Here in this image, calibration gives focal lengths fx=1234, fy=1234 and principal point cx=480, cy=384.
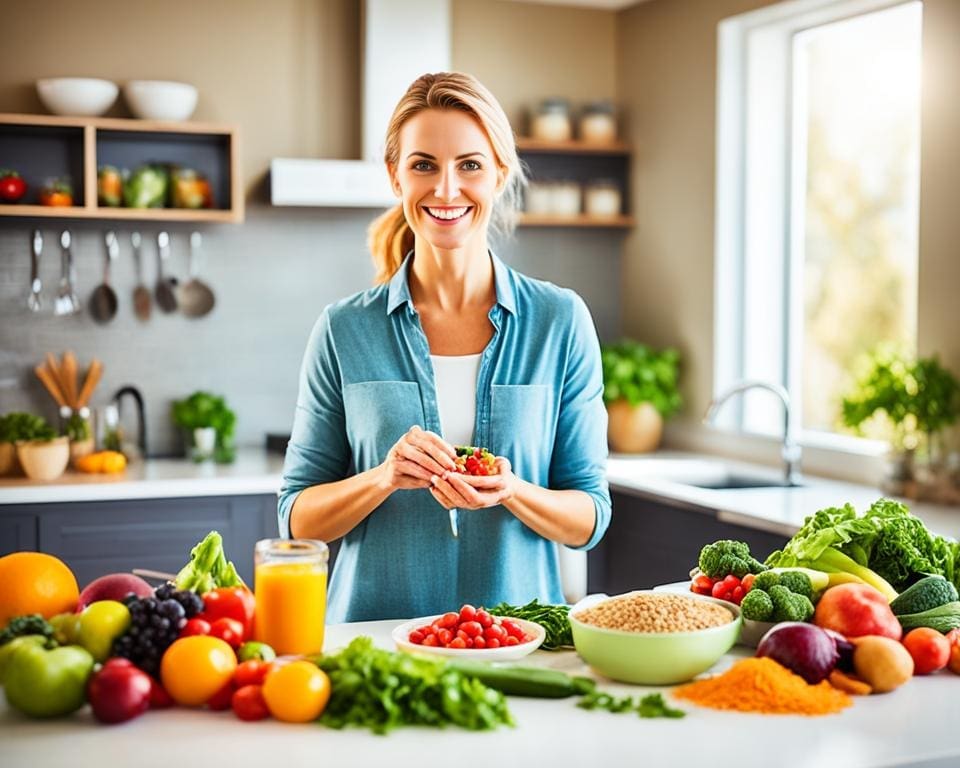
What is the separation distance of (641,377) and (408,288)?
238 cm

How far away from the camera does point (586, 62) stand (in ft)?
16.9

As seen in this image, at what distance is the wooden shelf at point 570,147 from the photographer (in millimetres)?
4844

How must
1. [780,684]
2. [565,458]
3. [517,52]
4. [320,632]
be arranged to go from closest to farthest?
1. [780,684]
2. [320,632]
3. [565,458]
4. [517,52]

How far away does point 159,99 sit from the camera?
430 centimetres

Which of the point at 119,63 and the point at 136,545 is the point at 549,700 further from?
the point at 119,63

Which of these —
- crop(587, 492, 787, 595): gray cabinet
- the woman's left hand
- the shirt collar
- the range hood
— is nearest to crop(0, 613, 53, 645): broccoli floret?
the woman's left hand

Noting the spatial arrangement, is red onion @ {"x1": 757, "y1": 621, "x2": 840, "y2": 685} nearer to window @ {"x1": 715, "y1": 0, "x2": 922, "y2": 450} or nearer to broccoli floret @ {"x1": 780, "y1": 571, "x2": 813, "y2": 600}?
broccoli floret @ {"x1": 780, "y1": 571, "x2": 813, "y2": 600}

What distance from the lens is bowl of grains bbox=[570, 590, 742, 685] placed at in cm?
169

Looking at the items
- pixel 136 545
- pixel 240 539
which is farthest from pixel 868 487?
pixel 136 545

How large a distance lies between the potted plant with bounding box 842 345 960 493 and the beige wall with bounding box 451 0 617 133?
2.02 meters

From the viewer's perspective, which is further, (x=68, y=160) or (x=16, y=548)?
(x=68, y=160)

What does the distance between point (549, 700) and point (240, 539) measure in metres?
2.53

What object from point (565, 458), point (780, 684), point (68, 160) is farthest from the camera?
point (68, 160)

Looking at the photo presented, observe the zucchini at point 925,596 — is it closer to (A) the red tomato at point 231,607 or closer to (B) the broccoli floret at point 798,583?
(B) the broccoli floret at point 798,583
